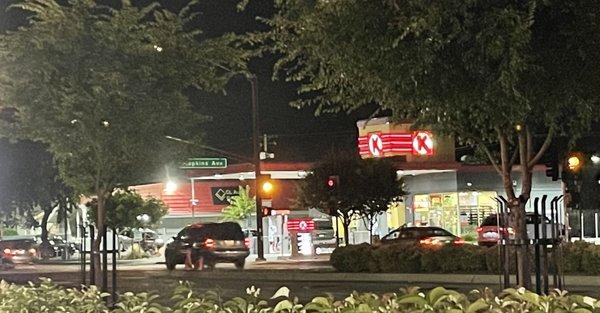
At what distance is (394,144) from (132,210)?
15.7m

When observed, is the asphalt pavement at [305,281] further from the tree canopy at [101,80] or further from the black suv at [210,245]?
the tree canopy at [101,80]

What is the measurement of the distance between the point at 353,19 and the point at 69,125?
749 centimetres

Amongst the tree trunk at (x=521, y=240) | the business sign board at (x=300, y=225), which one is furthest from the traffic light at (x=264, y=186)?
the tree trunk at (x=521, y=240)

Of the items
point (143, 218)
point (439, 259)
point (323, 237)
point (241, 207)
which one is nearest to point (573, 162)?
point (439, 259)

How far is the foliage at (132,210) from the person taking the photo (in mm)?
51625

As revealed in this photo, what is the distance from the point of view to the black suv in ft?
117

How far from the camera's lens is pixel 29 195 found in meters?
33.0

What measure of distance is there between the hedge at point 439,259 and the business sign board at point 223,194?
87.9 feet

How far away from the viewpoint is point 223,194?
5609 centimetres

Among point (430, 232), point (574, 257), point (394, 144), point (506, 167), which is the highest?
point (394, 144)

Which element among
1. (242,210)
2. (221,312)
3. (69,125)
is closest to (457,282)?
(69,125)

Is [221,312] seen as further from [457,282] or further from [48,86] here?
[457,282]

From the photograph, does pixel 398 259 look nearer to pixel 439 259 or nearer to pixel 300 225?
pixel 439 259

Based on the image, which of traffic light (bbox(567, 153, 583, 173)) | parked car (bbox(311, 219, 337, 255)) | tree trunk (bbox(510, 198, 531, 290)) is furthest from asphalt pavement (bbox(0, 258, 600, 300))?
parked car (bbox(311, 219, 337, 255))
